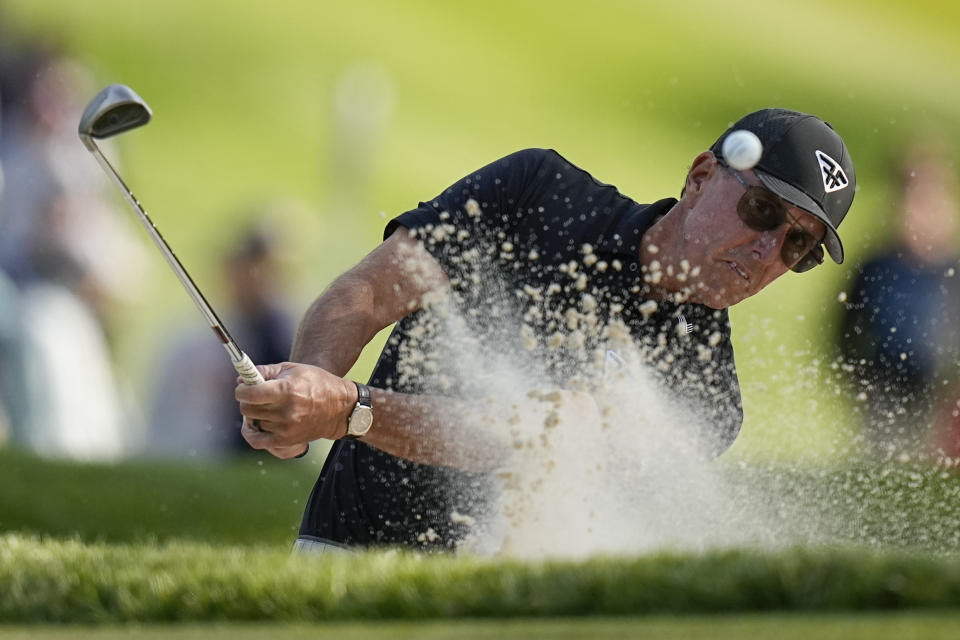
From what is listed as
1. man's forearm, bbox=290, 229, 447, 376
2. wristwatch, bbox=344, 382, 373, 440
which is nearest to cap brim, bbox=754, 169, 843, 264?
man's forearm, bbox=290, 229, 447, 376

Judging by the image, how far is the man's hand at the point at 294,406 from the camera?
10.4 ft

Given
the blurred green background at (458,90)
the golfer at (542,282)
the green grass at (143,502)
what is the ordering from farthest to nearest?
1. the blurred green background at (458,90)
2. the green grass at (143,502)
3. the golfer at (542,282)

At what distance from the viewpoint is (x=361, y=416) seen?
3.38 meters

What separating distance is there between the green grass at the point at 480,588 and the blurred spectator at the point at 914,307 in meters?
3.82

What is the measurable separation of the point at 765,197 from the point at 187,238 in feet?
46.5

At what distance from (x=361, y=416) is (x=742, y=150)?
111cm

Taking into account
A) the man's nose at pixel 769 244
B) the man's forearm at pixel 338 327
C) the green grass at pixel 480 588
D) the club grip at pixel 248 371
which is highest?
the man's nose at pixel 769 244

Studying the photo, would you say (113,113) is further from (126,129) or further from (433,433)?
(433,433)

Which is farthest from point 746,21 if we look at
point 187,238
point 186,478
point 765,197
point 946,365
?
point 765,197

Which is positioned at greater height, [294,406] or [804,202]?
[804,202]

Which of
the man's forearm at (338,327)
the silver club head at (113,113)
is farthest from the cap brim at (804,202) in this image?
the silver club head at (113,113)

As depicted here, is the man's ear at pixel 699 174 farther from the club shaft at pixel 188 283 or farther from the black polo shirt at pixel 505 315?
the club shaft at pixel 188 283

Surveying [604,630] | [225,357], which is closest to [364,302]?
[604,630]

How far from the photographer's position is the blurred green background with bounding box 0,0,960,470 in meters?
17.9
